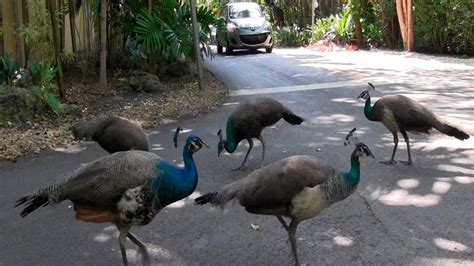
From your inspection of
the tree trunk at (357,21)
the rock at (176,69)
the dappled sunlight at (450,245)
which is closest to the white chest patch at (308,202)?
the dappled sunlight at (450,245)

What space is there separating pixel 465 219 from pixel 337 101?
5.73 metres

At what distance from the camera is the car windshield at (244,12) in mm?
23406

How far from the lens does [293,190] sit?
382 centimetres

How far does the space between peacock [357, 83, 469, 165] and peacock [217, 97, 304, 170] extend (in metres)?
1.02

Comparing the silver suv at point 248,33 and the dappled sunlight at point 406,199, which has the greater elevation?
the silver suv at point 248,33

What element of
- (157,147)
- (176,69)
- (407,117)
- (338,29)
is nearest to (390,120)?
(407,117)

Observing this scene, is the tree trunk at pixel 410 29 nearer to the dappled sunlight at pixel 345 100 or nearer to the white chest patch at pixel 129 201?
the dappled sunlight at pixel 345 100

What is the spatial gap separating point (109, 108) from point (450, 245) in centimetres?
668

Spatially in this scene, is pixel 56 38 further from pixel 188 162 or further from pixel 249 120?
pixel 188 162

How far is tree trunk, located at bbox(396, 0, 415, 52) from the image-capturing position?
18.5 metres

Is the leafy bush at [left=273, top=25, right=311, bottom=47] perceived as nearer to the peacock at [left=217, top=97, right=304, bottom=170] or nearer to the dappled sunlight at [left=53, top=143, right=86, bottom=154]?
the dappled sunlight at [left=53, top=143, right=86, bottom=154]

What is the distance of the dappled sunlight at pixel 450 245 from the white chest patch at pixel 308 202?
107 cm

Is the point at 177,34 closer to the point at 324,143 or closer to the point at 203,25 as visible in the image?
the point at 203,25

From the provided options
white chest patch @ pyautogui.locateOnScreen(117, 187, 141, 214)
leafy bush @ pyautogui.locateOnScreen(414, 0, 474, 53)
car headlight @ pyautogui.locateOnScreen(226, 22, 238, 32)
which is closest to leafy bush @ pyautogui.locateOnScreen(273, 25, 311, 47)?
car headlight @ pyautogui.locateOnScreen(226, 22, 238, 32)
